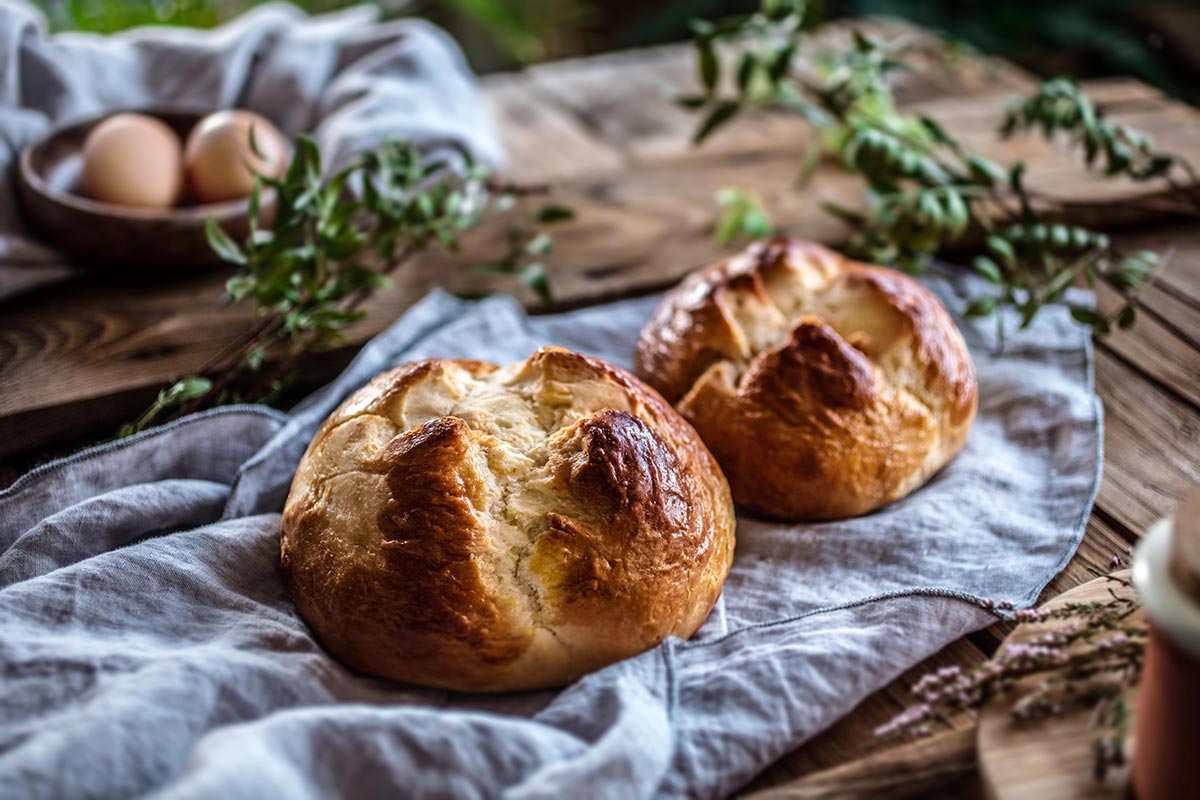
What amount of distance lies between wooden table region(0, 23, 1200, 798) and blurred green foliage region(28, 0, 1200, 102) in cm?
100

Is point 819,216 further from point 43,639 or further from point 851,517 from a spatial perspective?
point 43,639

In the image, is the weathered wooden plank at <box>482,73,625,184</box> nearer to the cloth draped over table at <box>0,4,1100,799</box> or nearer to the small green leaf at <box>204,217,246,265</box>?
the cloth draped over table at <box>0,4,1100,799</box>

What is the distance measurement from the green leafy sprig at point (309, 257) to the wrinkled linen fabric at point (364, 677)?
0.14 meters

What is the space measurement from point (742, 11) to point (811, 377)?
3971 mm

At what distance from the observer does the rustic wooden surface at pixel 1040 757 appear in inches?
42.3

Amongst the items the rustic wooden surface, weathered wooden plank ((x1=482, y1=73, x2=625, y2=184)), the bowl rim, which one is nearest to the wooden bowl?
the bowl rim

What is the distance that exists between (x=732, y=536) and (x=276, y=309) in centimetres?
99

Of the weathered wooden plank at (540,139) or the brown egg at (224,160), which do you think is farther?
the weathered wooden plank at (540,139)

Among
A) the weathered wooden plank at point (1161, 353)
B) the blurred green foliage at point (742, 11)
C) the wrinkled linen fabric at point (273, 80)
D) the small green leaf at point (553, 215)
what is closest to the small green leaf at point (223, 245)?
the wrinkled linen fabric at point (273, 80)

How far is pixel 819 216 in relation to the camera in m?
2.45

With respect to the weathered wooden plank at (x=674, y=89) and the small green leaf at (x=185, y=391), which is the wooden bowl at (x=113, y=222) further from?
the weathered wooden plank at (x=674, y=89)

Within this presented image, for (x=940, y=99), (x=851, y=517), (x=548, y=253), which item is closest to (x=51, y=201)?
(x=548, y=253)

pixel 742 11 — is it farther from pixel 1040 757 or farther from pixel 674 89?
pixel 1040 757

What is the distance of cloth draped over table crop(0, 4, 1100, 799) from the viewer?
1.09 m
